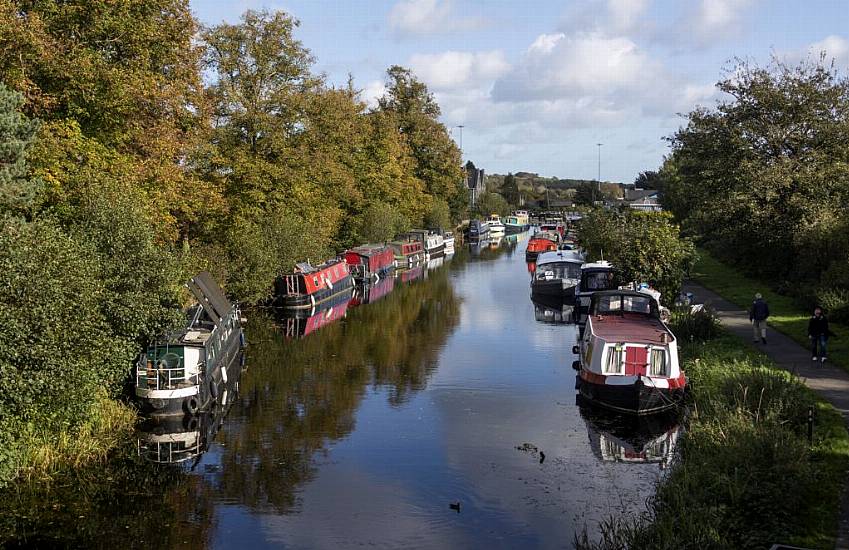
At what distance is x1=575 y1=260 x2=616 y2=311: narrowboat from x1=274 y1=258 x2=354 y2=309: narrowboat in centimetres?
1362

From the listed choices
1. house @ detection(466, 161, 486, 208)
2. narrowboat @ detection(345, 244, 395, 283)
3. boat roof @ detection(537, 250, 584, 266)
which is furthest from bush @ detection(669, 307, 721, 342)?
house @ detection(466, 161, 486, 208)

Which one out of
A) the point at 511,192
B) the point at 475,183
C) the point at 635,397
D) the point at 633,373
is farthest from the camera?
the point at 511,192

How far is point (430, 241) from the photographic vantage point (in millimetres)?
83375

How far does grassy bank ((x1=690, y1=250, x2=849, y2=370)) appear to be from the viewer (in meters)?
27.5

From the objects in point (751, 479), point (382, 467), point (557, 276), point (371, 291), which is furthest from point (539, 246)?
point (751, 479)

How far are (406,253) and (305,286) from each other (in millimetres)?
27492

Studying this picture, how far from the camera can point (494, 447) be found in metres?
21.6

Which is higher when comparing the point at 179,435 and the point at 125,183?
the point at 125,183

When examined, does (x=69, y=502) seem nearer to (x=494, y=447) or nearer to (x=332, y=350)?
(x=494, y=447)

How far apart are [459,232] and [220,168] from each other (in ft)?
247

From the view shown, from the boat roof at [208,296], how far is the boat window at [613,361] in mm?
11962

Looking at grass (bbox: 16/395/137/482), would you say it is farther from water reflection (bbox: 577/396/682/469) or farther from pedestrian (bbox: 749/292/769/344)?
pedestrian (bbox: 749/292/769/344)

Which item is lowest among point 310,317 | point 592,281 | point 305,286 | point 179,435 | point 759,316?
point 179,435

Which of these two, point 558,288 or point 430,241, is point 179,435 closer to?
point 558,288
